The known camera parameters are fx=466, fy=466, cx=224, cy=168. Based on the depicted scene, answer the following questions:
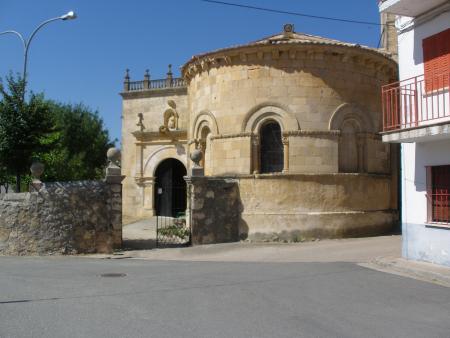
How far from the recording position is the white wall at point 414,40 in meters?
11.0

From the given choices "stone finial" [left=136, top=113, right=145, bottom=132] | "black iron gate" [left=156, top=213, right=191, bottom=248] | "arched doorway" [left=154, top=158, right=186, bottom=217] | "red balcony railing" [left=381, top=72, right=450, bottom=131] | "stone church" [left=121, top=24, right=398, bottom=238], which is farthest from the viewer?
"stone finial" [left=136, top=113, right=145, bottom=132]

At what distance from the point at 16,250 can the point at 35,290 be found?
6156 millimetres

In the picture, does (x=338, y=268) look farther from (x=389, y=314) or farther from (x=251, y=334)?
(x=251, y=334)

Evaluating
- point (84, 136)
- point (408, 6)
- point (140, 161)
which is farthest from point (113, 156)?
point (84, 136)

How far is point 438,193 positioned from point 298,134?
5.80 metres

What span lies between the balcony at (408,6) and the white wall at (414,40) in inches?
10.3

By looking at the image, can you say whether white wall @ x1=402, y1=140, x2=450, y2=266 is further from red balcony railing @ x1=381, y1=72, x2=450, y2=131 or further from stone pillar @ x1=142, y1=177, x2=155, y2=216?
stone pillar @ x1=142, y1=177, x2=155, y2=216

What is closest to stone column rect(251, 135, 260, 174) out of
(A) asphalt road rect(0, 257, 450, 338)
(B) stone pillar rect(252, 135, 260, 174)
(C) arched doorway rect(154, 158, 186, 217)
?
(B) stone pillar rect(252, 135, 260, 174)

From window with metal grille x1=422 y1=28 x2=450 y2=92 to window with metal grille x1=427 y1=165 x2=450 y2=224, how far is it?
6.51 feet

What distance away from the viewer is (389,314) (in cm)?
703

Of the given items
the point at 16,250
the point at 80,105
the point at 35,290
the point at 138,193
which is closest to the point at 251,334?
the point at 35,290

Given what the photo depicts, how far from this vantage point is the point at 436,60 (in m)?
11.0

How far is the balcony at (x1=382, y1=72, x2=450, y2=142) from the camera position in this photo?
10273 mm

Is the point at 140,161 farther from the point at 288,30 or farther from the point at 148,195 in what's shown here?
the point at 288,30
